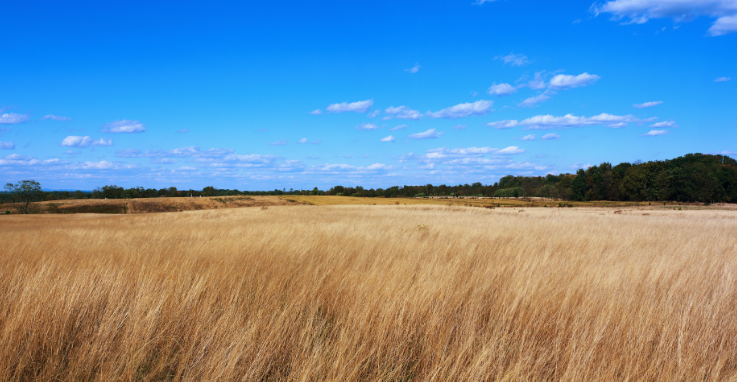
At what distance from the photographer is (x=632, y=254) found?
26.1 ft

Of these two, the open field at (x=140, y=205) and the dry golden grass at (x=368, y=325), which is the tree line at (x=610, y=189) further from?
the dry golden grass at (x=368, y=325)

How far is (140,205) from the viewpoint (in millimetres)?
49438

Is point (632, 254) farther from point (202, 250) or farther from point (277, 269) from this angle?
point (202, 250)

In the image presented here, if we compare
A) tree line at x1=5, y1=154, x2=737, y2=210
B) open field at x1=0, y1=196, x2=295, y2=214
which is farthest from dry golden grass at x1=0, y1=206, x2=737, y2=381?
tree line at x1=5, y1=154, x2=737, y2=210

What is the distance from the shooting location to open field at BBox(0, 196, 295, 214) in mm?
46291

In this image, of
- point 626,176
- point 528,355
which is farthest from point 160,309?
point 626,176

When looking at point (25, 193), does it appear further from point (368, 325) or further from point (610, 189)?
point (610, 189)

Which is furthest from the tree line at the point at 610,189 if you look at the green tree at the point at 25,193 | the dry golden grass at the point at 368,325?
the dry golden grass at the point at 368,325

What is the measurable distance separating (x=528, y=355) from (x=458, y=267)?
3080 mm

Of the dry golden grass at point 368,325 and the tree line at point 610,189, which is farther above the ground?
the tree line at point 610,189

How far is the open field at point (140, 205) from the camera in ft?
152

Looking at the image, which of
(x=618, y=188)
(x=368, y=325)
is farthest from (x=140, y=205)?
(x=618, y=188)

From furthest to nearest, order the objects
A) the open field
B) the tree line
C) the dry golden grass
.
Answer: the tree line → the open field → the dry golden grass

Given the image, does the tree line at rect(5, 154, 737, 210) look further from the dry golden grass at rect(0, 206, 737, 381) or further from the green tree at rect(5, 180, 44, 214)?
the dry golden grass at rect(0, 206, 737, 381)
